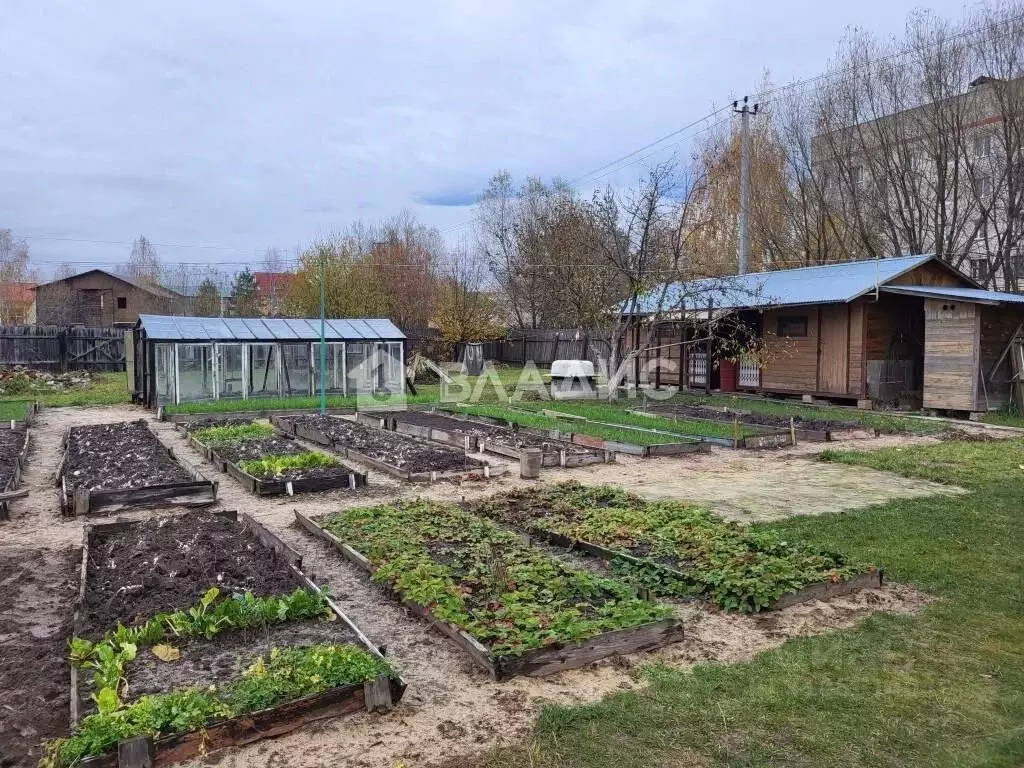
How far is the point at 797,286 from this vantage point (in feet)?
66.2

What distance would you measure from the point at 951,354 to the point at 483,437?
36.3ft

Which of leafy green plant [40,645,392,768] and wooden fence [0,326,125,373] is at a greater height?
wooden fence [0,326,125,373]

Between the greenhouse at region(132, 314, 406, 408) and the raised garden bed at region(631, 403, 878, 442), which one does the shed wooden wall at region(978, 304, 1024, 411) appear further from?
the greenhouse at region(132, 314, 406, 408)

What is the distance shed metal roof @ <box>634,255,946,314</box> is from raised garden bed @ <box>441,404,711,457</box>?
5.31m

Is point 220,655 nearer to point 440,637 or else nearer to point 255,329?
point 440,637

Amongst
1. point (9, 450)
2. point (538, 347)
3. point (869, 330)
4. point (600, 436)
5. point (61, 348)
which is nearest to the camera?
point (9, 450)

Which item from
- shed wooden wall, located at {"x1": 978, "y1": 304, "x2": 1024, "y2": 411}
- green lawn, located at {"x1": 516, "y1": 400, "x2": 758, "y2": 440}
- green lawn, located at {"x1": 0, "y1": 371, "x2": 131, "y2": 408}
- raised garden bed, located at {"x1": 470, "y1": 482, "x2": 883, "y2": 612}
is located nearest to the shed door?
shed wooden wall, located at {"x1": 978, "y1": 304, "x2": 1024, "y2": 411}

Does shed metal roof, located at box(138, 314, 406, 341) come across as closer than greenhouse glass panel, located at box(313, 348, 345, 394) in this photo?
Yes

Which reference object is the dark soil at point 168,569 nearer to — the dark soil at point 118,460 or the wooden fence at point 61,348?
the dark soil at point 118,460

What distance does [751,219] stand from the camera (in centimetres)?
2880

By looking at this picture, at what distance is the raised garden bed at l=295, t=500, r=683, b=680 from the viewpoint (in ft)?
14.3

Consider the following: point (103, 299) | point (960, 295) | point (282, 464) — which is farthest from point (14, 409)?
point (103, 299)

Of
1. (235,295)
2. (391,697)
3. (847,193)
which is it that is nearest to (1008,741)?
(391,697)

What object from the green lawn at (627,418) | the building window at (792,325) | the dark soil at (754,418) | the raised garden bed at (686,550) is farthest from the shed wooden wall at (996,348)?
the raised garden bed at (686,550)
